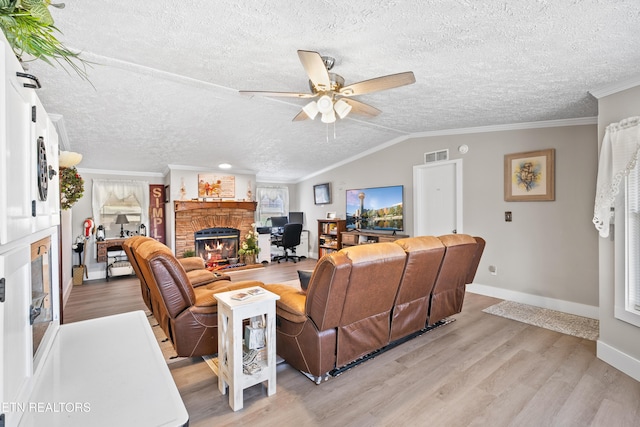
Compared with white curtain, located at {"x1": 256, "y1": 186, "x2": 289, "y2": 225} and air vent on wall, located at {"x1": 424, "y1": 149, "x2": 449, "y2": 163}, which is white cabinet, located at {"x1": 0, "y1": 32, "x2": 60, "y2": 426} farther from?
white curtain, located at {"x1": 256, "y1": 186, "x2": 289, "y2": 225}

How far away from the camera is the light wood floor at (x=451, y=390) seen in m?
1.87

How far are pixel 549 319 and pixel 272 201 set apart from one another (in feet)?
20.7

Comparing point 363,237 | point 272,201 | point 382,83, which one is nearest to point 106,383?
point 382,83

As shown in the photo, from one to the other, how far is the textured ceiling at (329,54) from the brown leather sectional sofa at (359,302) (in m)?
1.47

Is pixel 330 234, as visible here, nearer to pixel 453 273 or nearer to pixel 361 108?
pixel 453 273

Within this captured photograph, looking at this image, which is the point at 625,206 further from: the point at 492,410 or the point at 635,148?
the point at 492,410

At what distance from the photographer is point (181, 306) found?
2385 millimetres

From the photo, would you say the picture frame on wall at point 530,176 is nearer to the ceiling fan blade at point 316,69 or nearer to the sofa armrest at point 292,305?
the ceiling fan blade at point 316,69

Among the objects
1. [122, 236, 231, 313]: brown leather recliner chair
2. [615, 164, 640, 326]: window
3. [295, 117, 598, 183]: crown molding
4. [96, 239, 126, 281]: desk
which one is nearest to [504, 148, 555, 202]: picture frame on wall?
[295, 117, 598, 183]: crown molding

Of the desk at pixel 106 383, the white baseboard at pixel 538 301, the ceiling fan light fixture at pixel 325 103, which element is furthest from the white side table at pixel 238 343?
the white baseboard at pixel 538 301

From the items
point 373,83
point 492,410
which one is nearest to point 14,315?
point 373,83

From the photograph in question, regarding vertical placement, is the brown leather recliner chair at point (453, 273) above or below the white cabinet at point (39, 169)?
below

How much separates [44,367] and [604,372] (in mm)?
3519

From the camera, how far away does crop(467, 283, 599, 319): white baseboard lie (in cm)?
360
